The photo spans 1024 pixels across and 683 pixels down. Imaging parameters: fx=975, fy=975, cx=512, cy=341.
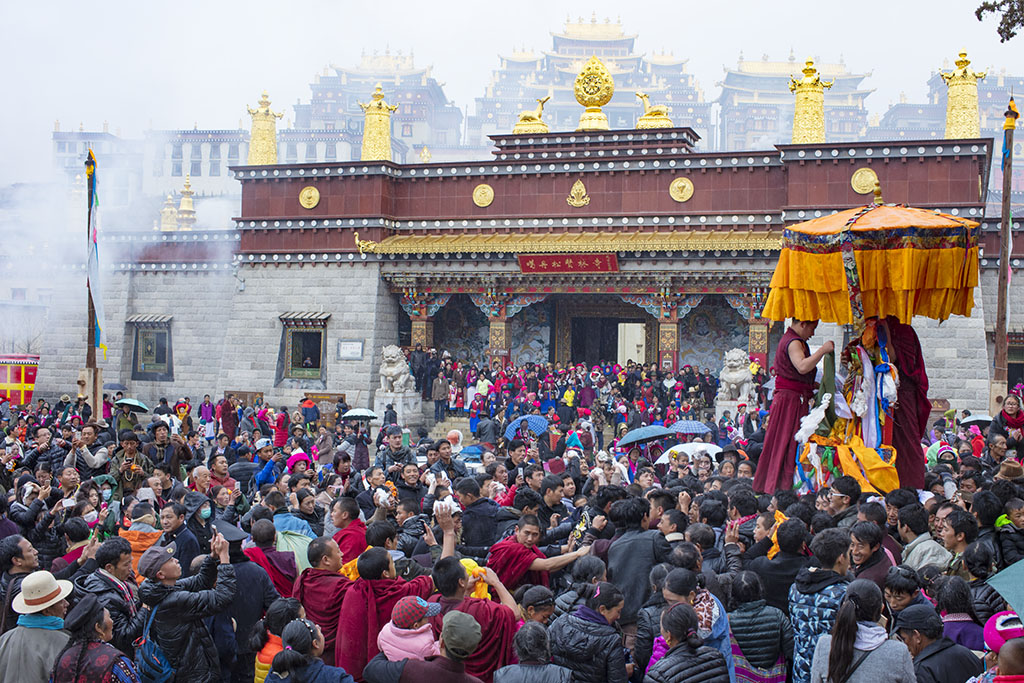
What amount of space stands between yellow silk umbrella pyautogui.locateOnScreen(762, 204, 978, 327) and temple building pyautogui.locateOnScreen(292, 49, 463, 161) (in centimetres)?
6027

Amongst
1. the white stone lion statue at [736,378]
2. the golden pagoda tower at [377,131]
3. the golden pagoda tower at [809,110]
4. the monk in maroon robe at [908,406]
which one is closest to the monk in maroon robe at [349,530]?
the monk in maroon robe at [908,406]

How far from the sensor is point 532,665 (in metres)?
4.60

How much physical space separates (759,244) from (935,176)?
3.71 metres

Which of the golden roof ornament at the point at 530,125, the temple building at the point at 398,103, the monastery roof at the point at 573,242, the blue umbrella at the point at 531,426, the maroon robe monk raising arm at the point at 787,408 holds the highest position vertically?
the temple building at the point at 398,103

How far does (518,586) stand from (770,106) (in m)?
72.7

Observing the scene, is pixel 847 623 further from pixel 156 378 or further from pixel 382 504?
pixel 156 378

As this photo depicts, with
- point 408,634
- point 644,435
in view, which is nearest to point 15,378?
point 644,435

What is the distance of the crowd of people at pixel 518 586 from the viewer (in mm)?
4637

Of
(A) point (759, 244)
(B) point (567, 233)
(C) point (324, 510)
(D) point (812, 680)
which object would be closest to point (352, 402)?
(B) point (567, 233)

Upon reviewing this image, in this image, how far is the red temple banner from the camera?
2619cm

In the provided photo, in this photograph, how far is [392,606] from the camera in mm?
5434

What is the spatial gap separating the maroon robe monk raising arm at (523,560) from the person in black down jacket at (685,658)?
63.2 inches

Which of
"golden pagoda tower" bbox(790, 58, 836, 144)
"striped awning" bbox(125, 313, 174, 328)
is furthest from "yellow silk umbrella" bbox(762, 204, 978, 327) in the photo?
"striped awning" bbox(125, 313, 174, 328)

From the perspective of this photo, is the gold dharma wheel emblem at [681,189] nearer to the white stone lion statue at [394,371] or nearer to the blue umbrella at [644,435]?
the white stone lion statue at [394,371]
